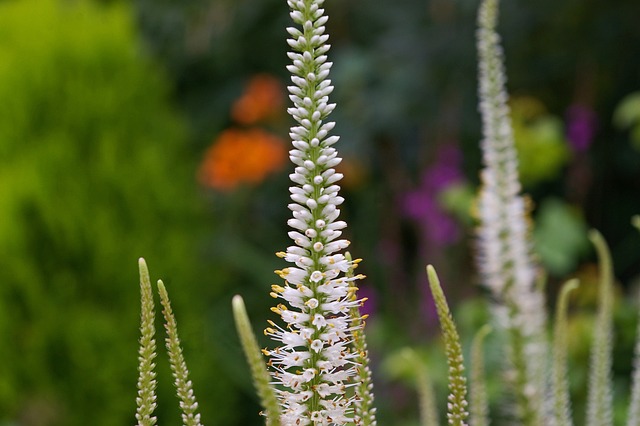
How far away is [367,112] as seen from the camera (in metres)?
4.91

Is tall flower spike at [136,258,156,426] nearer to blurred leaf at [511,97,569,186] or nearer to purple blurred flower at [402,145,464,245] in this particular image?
blurred leaf at [511,97,569,186]

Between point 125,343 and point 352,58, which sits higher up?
point 352,58

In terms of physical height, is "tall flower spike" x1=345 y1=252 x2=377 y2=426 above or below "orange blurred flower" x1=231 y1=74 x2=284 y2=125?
below

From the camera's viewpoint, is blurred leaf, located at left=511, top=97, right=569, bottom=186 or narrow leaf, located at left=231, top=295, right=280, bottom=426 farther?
blurred leaf, located at left=511, top=97, right=569, bottom=186

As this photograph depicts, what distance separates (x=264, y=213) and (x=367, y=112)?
1.31 meters

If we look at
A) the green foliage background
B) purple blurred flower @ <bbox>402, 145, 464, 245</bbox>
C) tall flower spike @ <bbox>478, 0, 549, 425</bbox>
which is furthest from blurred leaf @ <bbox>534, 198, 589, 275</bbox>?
A: tall flower spike @ <bbox>478, 0, 549, 425</bbox>

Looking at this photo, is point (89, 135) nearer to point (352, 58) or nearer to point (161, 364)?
point (161, 364)

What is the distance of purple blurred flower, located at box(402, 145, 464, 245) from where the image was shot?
4.76 meters

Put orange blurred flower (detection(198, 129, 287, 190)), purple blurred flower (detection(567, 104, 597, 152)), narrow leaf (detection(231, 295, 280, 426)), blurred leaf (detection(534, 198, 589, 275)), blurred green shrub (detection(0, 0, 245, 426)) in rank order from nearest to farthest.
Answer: narrow leaf (detection(231, 295, 280, 426)) < blurred green shrub (detection(0, 0, 245, 426)) < blurred leaf (detection(534, 198, 589, 275)) < purple blurred flower (detection(567, 104, 597, 152)) < orange blurred flower (detection(198, 129, 287, 190))

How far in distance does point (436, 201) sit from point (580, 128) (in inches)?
33.8

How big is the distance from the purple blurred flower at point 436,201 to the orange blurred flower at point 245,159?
2.72 ft

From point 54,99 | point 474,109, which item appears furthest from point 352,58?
point 54,99

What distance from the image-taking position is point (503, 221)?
5.70ft

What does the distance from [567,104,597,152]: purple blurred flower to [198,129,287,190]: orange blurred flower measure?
1653mm
